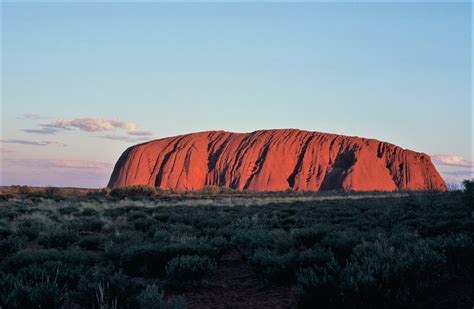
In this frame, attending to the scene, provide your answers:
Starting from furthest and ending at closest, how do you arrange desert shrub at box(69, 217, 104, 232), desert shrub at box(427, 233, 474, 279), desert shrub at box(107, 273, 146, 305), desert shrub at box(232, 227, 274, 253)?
1. desert shrub at box(69, 217, 104, 232)
2. desert shrub at box(232, 227, 274, 253)
3. desert shrub at box(427, 233, 474, 279)
4. desert shrub at box(107, 273, 146, 305)

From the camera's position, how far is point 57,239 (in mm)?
11289

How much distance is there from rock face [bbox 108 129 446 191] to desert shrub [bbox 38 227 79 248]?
65.7 meters

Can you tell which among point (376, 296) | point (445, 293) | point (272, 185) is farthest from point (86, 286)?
point (272, 185)

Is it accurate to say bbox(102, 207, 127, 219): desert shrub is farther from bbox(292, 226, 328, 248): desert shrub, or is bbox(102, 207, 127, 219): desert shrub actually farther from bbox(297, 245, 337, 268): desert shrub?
bbox(297, 245, 337, 268): desert shrub

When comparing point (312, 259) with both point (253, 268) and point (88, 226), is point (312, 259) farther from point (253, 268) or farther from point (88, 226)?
point (88, 226)

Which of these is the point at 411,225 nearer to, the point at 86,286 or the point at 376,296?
the point at 376,296

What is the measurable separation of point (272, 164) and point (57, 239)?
6999cm

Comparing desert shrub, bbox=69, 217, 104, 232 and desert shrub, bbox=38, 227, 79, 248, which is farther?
desert shrub, bbox=69, 217, 104, 232

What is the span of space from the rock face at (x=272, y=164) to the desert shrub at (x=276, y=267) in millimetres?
69441

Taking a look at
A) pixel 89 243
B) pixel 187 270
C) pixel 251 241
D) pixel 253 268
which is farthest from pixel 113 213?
pixel 187 270

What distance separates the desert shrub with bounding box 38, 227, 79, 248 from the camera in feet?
36.6

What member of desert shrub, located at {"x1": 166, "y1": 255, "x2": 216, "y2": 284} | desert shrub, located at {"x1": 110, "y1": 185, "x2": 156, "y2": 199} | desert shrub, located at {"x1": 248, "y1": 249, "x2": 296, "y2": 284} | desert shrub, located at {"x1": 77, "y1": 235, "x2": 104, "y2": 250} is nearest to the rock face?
desert shrub, located at {"x1": 110, "y1": 185, "x2": 156, "y2": 199}

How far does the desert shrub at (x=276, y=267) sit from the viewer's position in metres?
7.04

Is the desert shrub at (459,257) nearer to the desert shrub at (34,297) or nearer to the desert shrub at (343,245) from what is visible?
the desert shrub at (343,245)
